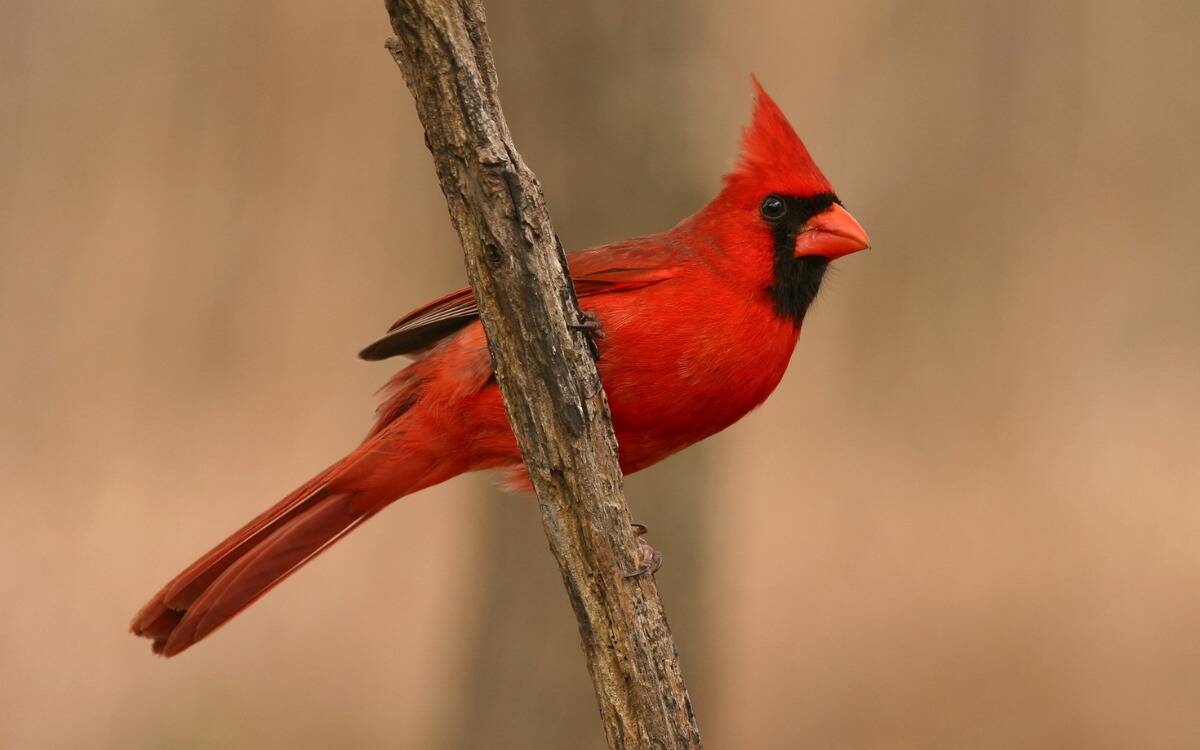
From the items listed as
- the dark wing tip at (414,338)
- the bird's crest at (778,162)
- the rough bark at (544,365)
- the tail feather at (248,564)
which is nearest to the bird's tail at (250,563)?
the tail feather at (248,564)

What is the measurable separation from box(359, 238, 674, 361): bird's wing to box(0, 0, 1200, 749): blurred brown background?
2.23 metres

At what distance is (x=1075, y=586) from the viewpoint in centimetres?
555

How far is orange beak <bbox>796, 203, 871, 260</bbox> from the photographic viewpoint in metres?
2.80

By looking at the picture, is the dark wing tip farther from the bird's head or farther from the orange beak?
the orange beak

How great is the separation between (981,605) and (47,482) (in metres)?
4.31

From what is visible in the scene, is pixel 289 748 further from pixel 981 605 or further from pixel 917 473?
pixel 917 473

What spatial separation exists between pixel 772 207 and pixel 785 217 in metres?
0.04

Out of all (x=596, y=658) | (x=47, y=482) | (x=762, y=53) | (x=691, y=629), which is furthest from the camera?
(x=762, y=53)

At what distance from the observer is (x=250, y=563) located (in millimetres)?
2631

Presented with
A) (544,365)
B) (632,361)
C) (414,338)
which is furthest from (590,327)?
(414,338)

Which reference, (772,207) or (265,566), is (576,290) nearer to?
(772,207)

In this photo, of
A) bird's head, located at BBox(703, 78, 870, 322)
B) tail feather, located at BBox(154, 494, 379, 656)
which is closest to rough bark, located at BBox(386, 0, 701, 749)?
tail feather, located at BBox(154, 494, 379, 656)

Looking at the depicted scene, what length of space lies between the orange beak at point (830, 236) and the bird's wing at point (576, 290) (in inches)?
13.4

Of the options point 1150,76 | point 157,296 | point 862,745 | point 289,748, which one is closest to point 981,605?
point 862,745
